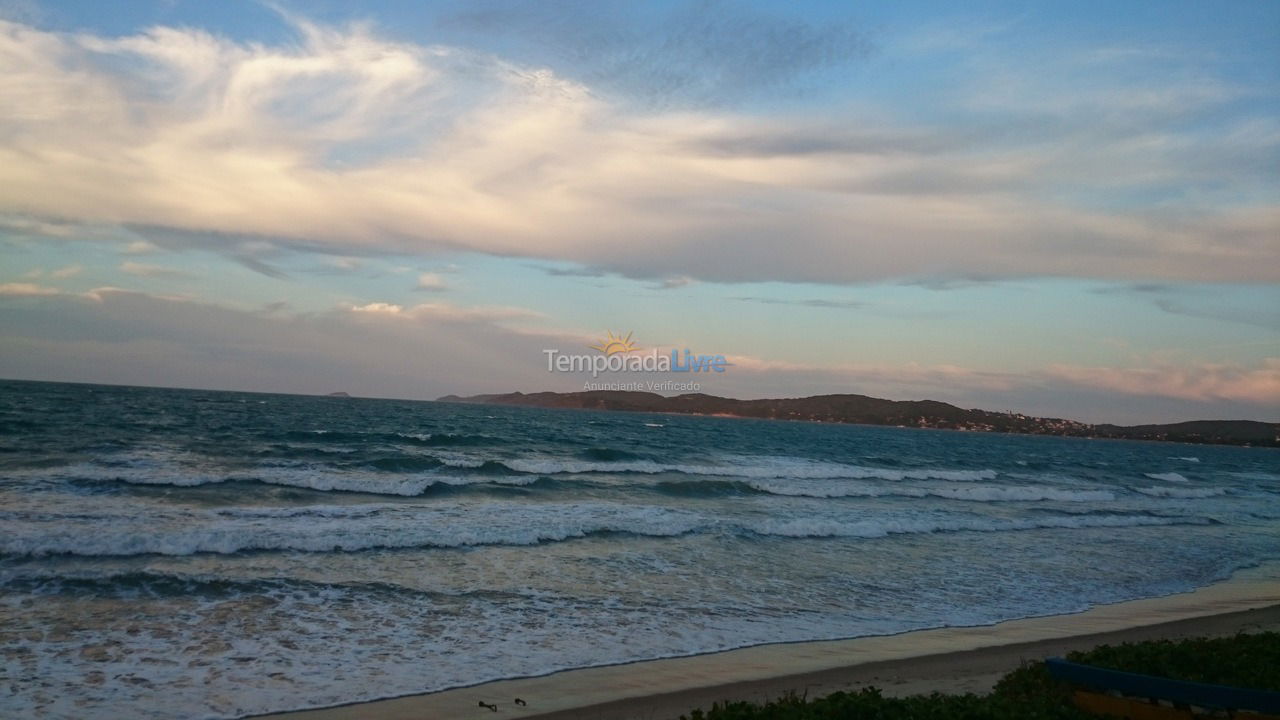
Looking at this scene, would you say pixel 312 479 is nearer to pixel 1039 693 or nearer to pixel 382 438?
pixel 382 438

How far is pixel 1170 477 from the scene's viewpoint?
5547cm

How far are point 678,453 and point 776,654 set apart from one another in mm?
35259

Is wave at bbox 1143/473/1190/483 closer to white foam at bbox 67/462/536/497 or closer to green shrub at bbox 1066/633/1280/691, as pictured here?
white foam at bbox 67/462/536/497

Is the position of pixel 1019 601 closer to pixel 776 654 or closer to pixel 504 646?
pixel 776 654

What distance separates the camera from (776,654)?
9938 millimetres

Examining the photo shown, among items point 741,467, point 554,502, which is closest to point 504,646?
point 554,502

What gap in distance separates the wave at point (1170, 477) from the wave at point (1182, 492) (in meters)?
6.83

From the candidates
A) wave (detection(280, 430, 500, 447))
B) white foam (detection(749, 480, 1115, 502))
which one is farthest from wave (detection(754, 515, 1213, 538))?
wave (detection(280, 430, 500, 447))

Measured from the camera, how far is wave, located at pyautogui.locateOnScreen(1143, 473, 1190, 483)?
52981 millimetres

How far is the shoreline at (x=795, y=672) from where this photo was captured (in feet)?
25.0

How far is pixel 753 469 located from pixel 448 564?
25.6 meters

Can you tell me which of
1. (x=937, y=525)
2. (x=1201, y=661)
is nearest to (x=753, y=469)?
(x=937, y=525)

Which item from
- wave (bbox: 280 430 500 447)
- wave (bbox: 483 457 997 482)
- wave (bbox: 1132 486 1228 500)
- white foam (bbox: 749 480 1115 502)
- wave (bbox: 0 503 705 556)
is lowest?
wave (bbox: 1132 486 1228 500)

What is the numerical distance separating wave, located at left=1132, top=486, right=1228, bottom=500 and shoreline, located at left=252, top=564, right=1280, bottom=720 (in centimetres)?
3235
